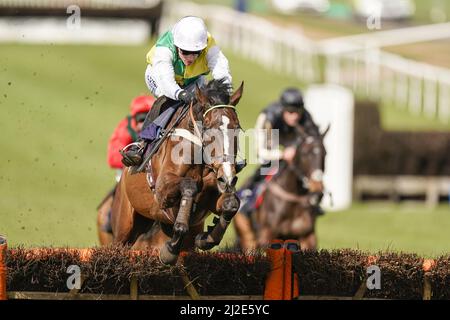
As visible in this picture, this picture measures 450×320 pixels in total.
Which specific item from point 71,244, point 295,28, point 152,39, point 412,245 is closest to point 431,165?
point 412,245

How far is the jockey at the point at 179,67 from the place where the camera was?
8.42m

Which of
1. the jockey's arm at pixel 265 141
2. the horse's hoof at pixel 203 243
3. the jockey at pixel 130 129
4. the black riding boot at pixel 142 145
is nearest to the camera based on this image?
the horse's hoof at pixel 203 243

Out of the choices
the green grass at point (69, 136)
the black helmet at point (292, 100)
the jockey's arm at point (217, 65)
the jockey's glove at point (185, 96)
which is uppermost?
the jockey's arm at point (217, 65)

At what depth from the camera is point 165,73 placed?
27.9 ft

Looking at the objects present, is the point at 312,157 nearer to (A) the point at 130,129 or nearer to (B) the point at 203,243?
(A) the point at 130,129

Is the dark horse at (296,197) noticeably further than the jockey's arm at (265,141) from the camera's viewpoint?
No

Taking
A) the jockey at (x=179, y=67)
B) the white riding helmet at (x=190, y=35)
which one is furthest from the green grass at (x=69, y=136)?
the white riding helmet at (x=190, y=35)

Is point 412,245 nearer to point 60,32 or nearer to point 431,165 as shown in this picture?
point 431,165

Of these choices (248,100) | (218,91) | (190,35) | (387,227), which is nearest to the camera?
(218,91)

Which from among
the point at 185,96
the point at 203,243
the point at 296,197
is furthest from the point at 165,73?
the point at 296,197

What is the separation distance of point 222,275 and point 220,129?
111 centimetres

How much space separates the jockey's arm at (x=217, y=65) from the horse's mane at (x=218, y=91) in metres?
0.13

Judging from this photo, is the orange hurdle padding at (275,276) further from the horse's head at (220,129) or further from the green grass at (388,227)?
the green grass at (388,227)

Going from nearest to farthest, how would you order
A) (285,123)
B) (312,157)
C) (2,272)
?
(2,272) < (312,157) < (285,123)
